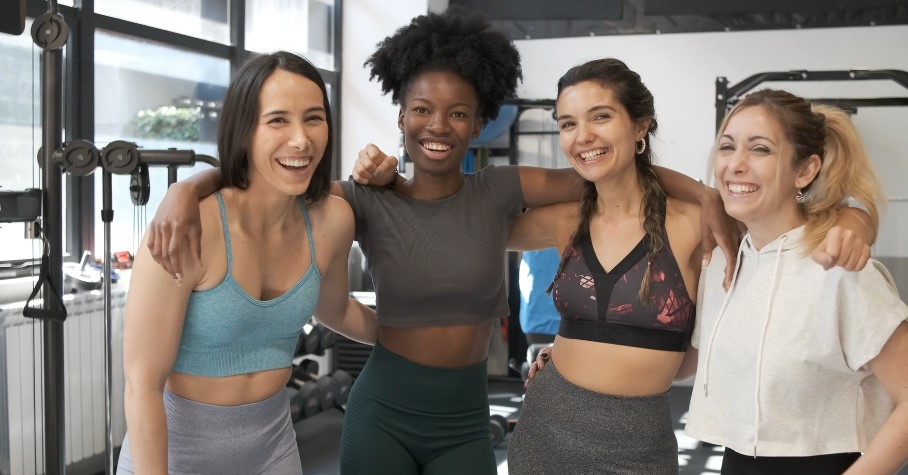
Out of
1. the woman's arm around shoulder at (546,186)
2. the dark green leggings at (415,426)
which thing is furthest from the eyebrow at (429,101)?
the dark green leggings at (415,426)

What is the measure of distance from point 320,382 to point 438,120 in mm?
3001

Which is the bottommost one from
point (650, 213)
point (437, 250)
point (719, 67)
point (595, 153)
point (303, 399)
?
point (303, 399)

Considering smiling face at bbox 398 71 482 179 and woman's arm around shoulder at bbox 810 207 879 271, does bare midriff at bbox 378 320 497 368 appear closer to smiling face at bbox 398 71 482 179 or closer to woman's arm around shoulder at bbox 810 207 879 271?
smiling face at bbox 398 71 482 179

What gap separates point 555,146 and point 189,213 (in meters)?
5.31

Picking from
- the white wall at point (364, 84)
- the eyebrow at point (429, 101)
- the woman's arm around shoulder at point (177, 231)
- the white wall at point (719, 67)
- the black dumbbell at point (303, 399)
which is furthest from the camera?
the white wall at point (364, 84)

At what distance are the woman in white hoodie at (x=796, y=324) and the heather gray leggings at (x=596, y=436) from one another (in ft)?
0.54

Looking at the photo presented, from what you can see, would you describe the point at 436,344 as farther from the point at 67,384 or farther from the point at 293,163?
the point at 67,384

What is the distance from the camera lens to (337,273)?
6.70 ft

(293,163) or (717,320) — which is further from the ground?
(293,163)

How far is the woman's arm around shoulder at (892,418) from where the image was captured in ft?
4.68

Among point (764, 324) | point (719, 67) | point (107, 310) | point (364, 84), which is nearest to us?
point (764, 324)

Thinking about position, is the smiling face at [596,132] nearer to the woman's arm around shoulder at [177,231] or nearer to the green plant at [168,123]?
the woman's arm around shoulder at [177,231]

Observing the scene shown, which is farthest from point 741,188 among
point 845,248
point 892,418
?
point 892,418

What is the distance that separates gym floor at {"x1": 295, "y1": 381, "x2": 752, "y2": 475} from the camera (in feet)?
14.6
